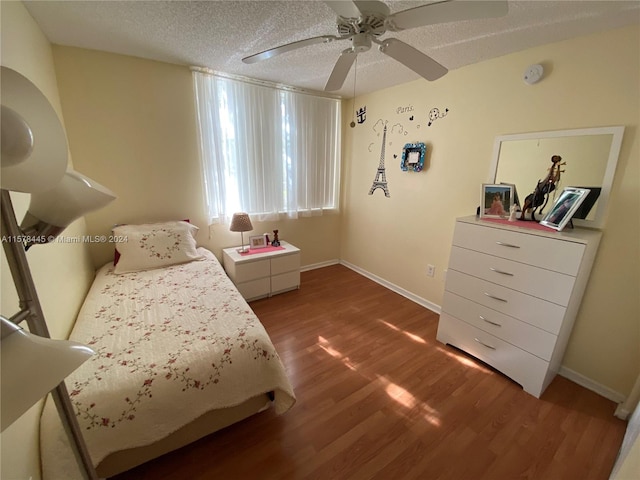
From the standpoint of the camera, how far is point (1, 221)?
602 millimetres

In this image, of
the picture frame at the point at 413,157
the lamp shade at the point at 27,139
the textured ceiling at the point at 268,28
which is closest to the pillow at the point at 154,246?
the textured ceiling at the point at 268,28

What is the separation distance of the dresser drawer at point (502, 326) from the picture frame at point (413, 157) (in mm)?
1294

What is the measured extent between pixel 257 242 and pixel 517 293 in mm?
2377

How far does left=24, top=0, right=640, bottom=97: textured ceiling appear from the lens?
141 cm

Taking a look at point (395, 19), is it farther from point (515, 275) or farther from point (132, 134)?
point (132, 134)

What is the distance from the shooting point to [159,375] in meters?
1.15

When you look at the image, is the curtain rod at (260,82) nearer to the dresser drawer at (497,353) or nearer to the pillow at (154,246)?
the pillow at (154,246)

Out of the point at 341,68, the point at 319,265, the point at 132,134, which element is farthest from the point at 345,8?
the point at 319,265

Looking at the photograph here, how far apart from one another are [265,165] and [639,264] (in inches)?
119

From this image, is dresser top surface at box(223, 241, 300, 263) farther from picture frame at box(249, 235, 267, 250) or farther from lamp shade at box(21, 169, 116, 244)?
lamp shade at box(21, 169, 116, 244)

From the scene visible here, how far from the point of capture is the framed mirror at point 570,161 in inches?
63.4

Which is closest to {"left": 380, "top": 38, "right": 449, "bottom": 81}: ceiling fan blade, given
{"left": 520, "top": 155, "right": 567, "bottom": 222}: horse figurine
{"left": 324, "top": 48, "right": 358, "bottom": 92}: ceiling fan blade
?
{"left": 324, "top": 48, "right": 358, "bottom": 92}: ceiling fan blade

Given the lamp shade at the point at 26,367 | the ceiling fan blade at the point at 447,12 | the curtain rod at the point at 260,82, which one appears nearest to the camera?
the lamp shade at the point at 26,367

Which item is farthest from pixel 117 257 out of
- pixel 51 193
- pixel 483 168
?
pixel 483 168
